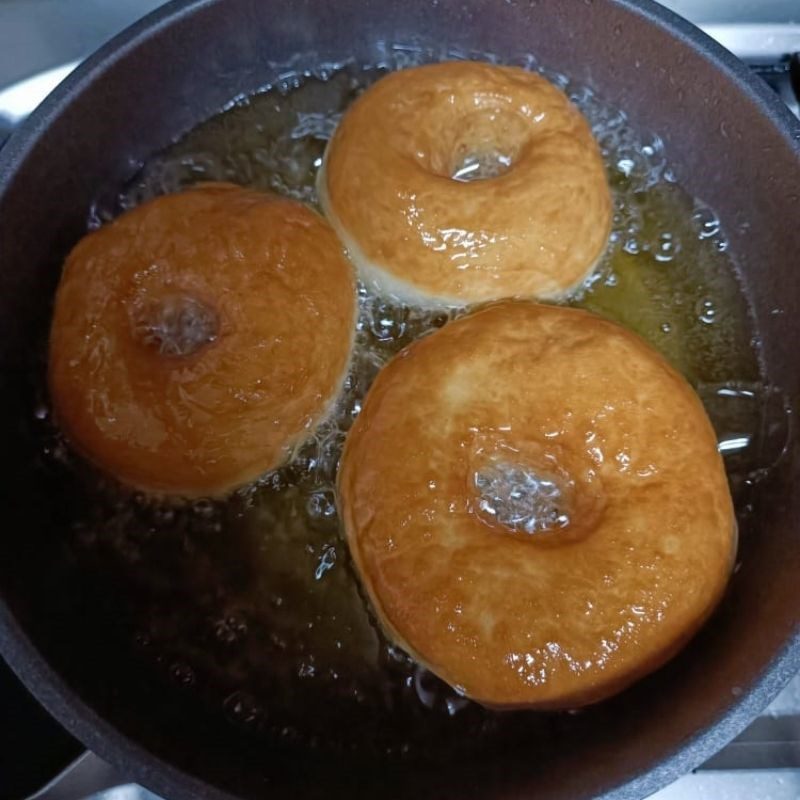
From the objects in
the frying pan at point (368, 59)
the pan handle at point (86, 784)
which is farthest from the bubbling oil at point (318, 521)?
the pan handle at point (86, 784)

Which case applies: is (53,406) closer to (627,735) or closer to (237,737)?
(237,737)

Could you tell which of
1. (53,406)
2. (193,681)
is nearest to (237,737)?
(193,681)

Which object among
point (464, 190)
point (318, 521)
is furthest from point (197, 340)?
point (464, 190)

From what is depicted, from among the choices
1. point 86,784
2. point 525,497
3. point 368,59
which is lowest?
point 86,784

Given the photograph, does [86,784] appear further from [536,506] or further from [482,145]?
[482,145]

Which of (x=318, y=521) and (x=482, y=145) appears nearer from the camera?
(x=318, y=521)

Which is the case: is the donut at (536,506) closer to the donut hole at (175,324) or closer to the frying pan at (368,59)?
the frying pan at (368,59)
